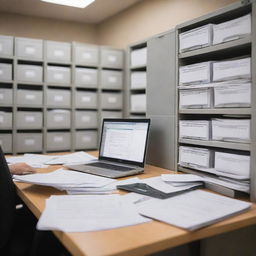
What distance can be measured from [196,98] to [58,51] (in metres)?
1.94

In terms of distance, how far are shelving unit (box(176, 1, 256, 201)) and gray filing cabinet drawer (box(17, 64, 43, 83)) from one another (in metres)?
1.76

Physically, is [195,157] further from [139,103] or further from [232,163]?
[139,103]

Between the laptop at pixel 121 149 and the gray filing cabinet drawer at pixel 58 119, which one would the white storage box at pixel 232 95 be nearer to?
the laptop at pixel 121 149

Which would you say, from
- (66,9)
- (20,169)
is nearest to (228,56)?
(20,169)

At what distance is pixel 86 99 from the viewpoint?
2.97 metres

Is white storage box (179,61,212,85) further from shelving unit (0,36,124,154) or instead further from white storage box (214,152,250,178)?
shelving unit (0,36,124,154)

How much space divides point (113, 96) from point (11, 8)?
158cm

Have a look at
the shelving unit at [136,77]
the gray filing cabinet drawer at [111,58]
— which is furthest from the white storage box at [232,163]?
the gray filing cabinet drawer at [111,58]

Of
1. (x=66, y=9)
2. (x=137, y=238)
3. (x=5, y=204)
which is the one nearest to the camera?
(x=137, y=238)

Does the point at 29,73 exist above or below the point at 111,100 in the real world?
above

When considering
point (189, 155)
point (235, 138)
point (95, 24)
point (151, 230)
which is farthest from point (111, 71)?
point (151, 230)

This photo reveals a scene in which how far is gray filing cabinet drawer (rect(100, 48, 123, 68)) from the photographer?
3.00 metres

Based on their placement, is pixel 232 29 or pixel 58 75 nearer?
pixel 232 29

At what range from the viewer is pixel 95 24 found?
3932 mm
